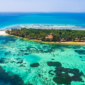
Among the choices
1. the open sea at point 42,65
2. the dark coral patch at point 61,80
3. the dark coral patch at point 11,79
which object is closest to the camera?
the dark coral patch at point 11,79

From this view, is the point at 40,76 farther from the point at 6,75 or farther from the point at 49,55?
the point at 49,55

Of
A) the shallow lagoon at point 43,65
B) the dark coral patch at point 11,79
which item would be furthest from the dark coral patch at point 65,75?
the dark coral patch at point 11,79

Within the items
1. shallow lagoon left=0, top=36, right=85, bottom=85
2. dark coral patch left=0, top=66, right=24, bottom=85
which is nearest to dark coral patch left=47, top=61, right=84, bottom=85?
shallow lagoon left=0, top=36, right=85, bottom=85

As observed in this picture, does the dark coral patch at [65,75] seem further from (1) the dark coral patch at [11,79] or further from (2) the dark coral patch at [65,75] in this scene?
(1) the dark coral patch at [11,79]

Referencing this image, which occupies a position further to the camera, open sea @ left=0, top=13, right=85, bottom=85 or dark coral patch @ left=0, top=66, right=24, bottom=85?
open sea @ left=0, top=13, right=85, bottom=85

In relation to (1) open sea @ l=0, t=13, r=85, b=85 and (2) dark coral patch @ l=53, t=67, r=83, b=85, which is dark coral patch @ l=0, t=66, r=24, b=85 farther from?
(2) dark coral patch @ l=53, t=67, r=83, b=85

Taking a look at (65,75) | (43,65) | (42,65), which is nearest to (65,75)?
(65,75)

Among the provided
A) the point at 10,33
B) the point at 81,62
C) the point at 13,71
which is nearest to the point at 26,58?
the point at 13,71

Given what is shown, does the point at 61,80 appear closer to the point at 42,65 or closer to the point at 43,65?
the point at 43,65
